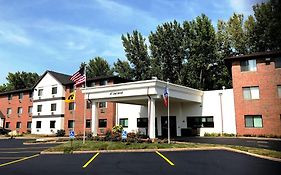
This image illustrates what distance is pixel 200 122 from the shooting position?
104ft

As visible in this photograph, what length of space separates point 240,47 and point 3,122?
1912 inches

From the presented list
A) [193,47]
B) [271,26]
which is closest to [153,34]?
[193,47]

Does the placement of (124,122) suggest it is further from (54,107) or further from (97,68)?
(97,68)

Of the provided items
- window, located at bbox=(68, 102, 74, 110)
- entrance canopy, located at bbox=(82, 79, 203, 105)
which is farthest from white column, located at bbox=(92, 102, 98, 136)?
window, located at bbox=(68, 102, 74, 110)

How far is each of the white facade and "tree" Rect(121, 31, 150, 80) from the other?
624 inches

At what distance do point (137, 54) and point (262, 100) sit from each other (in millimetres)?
30904

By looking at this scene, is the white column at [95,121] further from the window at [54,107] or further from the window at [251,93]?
the window at [54,107]

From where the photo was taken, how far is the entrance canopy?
76.8 ft

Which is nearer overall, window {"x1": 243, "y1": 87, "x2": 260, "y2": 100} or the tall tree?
window {"x1": 243, "y1": 87, "x2": 260, "y2": 100}

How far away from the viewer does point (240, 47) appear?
144 feet

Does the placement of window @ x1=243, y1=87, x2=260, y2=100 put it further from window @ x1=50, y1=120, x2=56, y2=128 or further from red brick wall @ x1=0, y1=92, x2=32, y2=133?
red brick wall @ x1=0, y1=92, x2=32, y2=133

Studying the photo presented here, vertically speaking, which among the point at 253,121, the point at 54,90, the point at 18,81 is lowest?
the point at 253,121

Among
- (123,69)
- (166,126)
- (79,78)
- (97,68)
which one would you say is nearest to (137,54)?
(123,69)

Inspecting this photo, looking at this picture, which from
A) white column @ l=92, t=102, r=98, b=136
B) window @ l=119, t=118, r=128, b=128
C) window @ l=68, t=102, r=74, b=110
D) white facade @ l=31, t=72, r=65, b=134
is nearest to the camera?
white column @ l=92, t=102, r=98, b=136
